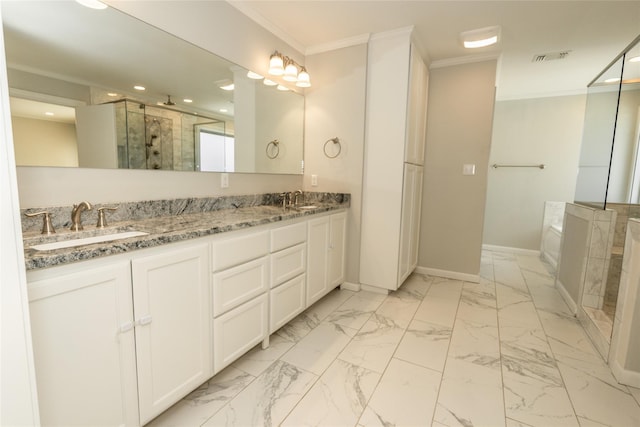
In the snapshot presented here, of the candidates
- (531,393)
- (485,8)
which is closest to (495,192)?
(485,8)

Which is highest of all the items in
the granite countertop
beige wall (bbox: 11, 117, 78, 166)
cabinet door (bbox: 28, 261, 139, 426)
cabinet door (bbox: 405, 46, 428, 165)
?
cabinet door (bbox: 405, 46, 428, 165)

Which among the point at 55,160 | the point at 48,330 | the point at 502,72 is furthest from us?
the point at 502,72

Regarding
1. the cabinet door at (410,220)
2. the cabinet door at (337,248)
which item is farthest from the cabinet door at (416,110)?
the cabinet door at (337,248)

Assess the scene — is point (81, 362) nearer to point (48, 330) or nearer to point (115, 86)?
point (48, 330)

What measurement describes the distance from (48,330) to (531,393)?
2132 mm

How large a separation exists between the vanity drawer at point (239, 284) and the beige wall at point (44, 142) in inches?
33.6

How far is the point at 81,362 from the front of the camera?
39.8 inches

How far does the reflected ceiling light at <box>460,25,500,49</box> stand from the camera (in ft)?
8.11

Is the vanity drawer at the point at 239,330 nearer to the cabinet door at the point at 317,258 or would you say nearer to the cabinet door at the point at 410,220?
the cabinet door at the point at 317,258

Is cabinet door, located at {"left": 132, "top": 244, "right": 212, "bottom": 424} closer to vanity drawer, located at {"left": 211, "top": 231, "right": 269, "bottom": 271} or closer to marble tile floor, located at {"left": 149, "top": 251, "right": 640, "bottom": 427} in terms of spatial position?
vanity drawer, located at {"left": 211, "top": 231, "right": 269, "bottom": 271}

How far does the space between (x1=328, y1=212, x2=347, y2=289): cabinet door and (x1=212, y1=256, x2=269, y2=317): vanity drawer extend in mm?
876

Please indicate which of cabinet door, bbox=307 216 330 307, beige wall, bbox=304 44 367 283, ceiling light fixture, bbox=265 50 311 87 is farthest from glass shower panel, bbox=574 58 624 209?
ceiling light fixture, bbox=265 50 311 87

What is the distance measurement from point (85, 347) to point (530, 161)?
511cm

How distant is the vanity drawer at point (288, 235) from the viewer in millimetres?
1884
